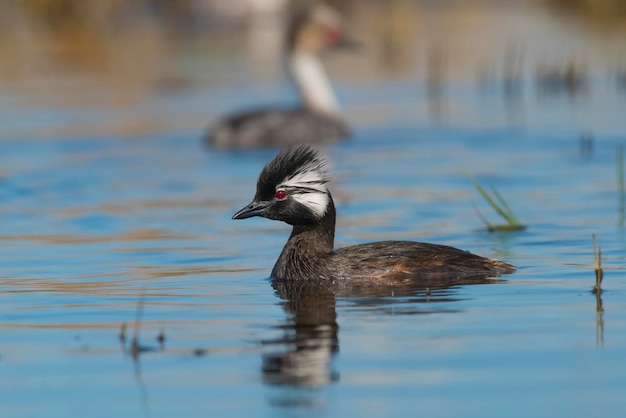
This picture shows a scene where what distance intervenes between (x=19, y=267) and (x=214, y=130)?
31.6 feet

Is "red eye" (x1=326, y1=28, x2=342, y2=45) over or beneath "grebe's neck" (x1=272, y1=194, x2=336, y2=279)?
over

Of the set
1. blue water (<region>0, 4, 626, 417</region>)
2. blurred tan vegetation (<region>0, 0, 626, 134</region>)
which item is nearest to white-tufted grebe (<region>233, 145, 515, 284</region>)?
blue water (<region>0, 4, 626, 417</region>)

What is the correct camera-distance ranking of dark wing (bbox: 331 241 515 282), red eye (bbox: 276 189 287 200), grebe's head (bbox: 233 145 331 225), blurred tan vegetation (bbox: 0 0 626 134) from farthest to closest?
1. blurred tan vegetation (bbox: 0 0 626 134)
2. red eye (bbox: 276 189 287 200)
3. grebe's head (bbox: 233 145 331 225)
4. dark wing (bbox: 331 241 515 282)

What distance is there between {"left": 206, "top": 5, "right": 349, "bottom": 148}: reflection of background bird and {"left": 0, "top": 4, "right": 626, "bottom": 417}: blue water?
1.33 ft

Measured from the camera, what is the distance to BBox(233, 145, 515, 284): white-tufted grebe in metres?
10.4

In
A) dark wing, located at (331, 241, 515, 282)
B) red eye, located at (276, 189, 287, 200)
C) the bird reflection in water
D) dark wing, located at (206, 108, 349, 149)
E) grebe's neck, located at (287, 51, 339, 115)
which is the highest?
grebe's neck, located at (287, 51, 339, 115)

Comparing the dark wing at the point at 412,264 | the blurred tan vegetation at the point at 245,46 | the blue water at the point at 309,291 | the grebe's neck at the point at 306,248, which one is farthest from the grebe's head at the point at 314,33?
the dark wing at the point at 412,264

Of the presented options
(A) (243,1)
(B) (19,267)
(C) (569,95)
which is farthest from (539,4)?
(B) (19,267)

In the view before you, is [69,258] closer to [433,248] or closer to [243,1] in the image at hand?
[433,248]

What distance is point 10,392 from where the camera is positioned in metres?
7.34

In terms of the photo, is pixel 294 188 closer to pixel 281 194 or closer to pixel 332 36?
pixel 281 194

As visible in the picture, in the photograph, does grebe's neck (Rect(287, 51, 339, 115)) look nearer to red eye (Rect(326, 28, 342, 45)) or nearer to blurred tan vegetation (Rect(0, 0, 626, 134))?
red eye (Rect(326, 28, 342, 45))

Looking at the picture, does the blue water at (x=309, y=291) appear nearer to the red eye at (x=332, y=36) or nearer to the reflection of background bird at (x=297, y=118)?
the reflection of background bird at (x=297, y=118)

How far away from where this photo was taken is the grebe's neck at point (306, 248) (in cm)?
1065
